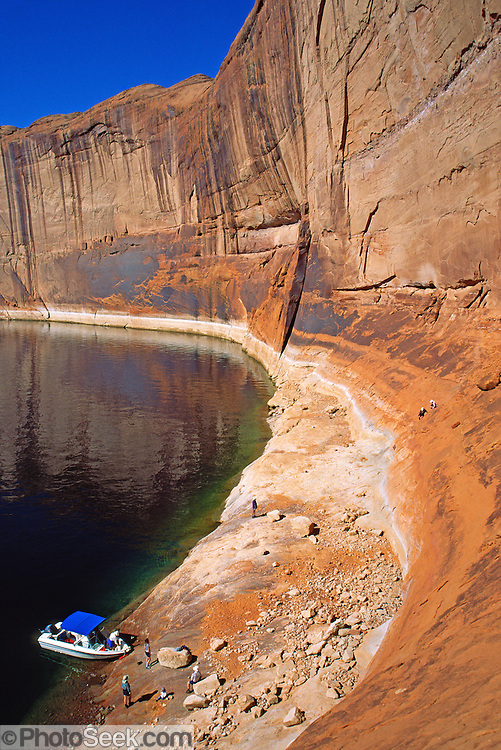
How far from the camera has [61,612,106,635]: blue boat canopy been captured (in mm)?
11164

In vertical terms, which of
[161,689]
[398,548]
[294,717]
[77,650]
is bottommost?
[77,650]

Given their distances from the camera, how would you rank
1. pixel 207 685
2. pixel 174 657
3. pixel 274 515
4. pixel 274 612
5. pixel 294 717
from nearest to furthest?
pixel 294 717
pixel 207 685
pixel 174 657
pixel 274 612
pixel 274 515

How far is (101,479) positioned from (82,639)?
9.08m

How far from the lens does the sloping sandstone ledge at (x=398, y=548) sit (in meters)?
5.46

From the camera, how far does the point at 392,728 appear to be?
500 centimetres

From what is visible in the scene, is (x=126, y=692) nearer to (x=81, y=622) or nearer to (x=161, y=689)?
(x=161, y=689)

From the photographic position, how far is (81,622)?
1140 cm

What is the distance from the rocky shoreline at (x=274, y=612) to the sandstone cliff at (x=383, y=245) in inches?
37.0

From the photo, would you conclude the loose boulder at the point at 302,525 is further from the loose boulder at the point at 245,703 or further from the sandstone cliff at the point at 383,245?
the loose boulder at the point at 245,703

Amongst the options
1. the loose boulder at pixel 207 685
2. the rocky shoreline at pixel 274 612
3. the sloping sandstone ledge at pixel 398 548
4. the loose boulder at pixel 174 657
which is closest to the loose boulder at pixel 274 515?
the rocky shoreline at pixel 274 612

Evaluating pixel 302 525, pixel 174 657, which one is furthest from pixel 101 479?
pixel 174 657

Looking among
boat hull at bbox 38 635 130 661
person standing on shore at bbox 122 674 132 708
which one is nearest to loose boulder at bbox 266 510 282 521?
boat hull at bbox 38 635 130 661

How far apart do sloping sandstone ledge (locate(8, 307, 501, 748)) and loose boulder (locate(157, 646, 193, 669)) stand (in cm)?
19

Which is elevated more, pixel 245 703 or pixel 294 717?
pixel 294 717
